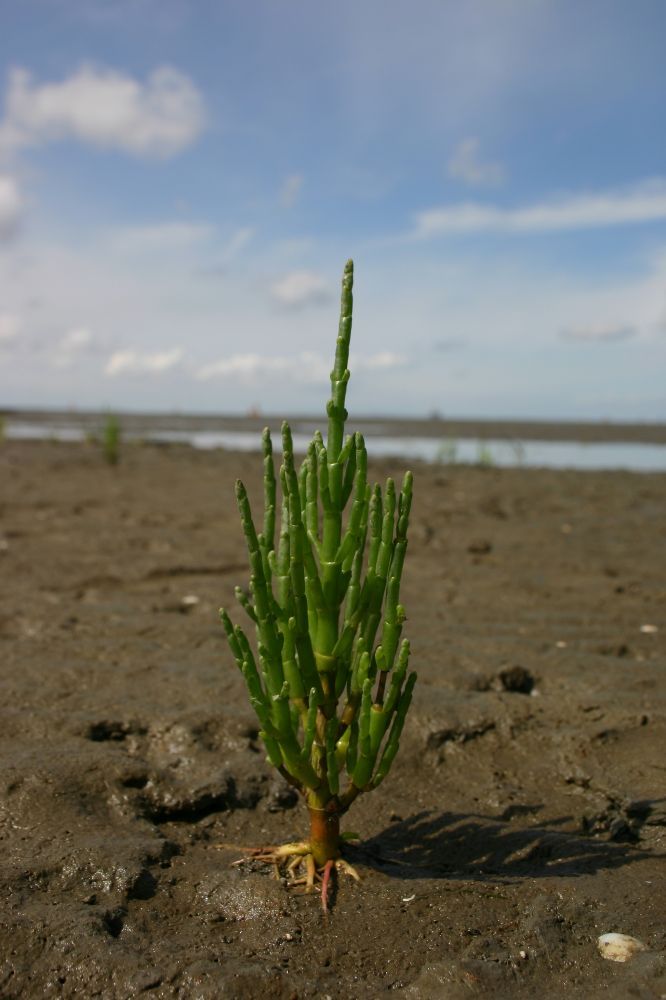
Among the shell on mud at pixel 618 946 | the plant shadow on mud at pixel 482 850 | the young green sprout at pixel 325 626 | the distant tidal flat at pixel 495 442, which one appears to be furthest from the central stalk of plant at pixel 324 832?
the distant tidal flat at pixel 495 442

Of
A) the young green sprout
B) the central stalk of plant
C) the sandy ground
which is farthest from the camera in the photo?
the central stalk of plant

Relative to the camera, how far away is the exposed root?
6.57 feet

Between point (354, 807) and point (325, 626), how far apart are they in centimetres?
78

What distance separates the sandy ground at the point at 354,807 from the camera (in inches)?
68.7

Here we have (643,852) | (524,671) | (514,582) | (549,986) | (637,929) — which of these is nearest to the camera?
(549,986)

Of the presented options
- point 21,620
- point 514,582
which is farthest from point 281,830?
point 514,582

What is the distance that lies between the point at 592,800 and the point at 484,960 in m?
0.94

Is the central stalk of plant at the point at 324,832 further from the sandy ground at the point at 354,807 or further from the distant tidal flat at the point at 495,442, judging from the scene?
the distant tidal flat at the point at 495,442

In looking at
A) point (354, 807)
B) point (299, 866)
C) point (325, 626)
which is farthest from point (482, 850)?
point (325, 626)

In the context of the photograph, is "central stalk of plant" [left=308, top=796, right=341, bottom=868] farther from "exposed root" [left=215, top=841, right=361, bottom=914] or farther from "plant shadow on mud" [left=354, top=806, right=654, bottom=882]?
"plant shadow on mud" [left=354, top=806, right=654, bottom=882]

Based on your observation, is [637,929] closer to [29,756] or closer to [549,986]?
[549,986]

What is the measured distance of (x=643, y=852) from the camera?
223 cm

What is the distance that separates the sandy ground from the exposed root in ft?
0.11

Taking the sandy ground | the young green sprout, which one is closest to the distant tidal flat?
the sandy ground
